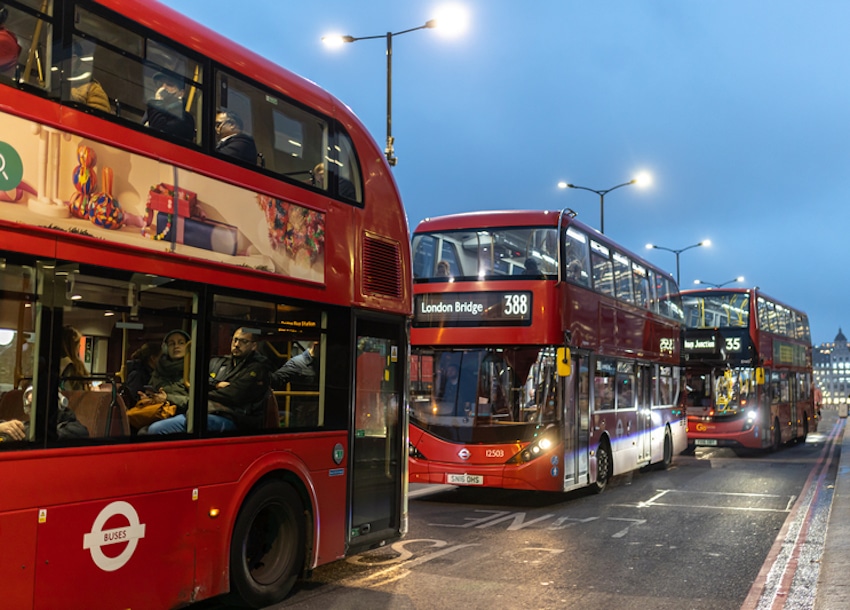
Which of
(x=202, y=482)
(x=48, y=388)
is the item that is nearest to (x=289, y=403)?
(x=202, y=482)

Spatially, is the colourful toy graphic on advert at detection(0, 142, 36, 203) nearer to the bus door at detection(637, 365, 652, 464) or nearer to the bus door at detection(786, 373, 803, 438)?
the bus door at detection(637, 365, 652, 464)

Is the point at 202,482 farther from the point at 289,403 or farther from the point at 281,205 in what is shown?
the point at 281,205

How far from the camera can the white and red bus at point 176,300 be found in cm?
500

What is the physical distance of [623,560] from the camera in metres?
9.16

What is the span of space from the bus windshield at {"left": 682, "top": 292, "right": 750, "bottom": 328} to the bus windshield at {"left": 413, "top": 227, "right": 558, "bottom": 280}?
43.3 ft

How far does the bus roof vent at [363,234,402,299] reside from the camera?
324 inches

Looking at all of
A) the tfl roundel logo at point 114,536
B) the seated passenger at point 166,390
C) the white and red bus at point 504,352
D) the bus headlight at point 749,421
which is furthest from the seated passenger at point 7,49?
the bus headlight at point 749,421

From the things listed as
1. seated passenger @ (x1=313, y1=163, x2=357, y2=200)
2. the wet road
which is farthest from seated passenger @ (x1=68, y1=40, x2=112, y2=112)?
the wet road

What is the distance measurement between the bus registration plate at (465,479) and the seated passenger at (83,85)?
28.0ft

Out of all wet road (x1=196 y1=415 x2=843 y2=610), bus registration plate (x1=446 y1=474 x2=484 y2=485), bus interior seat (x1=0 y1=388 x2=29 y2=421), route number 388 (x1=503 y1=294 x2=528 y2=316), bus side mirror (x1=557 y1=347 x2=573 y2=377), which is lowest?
wet road (x1=196 y1=415 x2=843 y2=610)

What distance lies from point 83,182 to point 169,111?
97 centimetres

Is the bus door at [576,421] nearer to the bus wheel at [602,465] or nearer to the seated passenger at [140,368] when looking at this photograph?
the bus wheel at [602,465]

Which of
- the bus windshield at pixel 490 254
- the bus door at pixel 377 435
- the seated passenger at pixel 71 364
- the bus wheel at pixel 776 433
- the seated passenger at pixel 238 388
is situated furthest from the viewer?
the bus wheel at pixel 776 433

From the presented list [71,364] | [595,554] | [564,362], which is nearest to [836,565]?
[595,554]
